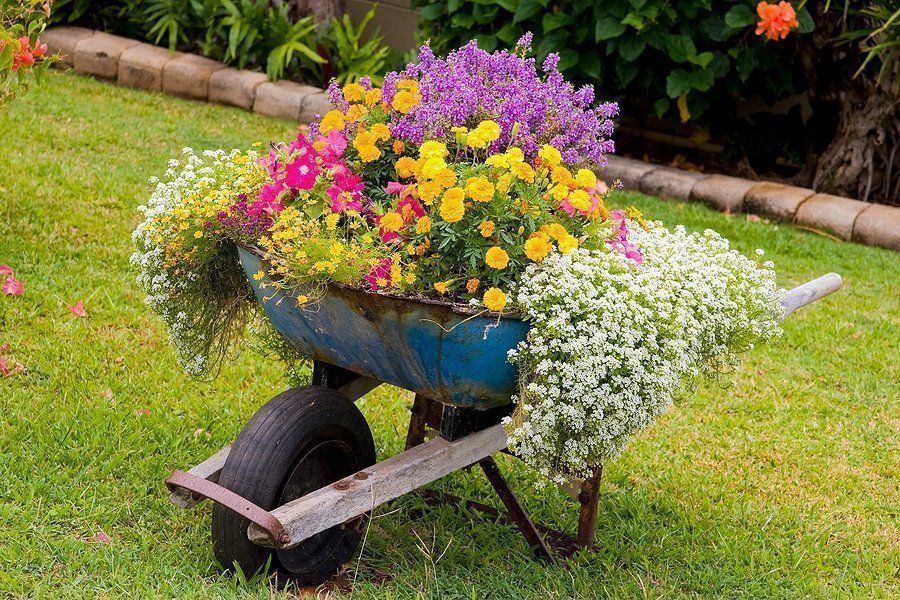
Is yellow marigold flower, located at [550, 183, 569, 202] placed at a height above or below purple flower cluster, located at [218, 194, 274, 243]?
above

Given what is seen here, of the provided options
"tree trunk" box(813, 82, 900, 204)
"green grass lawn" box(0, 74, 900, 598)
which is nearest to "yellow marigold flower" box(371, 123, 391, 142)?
"green grass lawn" box(0, 74, 900, 598)

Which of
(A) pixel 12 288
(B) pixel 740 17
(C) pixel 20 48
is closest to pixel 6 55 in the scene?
(C) pixel 20 48

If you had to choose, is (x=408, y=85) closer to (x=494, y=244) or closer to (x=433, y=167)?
(x=433, y=167)

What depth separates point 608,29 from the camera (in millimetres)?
6371

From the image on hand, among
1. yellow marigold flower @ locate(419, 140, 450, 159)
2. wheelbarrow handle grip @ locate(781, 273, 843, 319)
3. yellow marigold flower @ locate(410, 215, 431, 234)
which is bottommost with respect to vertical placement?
wheelbarrow handle grip @ locate(781, 273, 843, 319)

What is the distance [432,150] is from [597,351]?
55 centimetres

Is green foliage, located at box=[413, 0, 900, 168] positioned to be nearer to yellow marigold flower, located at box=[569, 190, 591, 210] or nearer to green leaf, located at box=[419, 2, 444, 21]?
green leaf, located at box=[419, 2, 444, 21]

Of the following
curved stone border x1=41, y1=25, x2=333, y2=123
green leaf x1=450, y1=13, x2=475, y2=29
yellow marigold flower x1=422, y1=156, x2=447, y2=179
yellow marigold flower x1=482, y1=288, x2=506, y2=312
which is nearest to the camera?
yellow marigold flower x1=482, y1=288, x2=506, y2=312

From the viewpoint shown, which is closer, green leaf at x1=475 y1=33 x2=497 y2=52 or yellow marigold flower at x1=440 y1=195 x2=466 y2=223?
yellow marigold flower at x1=440 y1=195 x2=466 y2=223

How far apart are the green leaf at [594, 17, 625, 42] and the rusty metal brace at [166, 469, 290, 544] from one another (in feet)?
15.1

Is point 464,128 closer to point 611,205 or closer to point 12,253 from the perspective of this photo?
point 12,253

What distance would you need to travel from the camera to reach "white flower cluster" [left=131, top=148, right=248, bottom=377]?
2668 mm

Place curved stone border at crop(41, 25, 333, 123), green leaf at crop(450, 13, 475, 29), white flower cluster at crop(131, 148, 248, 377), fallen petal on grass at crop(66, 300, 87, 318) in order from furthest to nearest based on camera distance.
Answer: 1. curved stone border at crop(41, 25, 333, 123)
2. green leaf at crop(450, 13, 475, 29)
3. fallen petal on grass at crop(66, 300, 87, 318)
4. white flower cluster at crop(131, 148, 248, 377)

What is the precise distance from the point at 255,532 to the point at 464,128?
97cm
